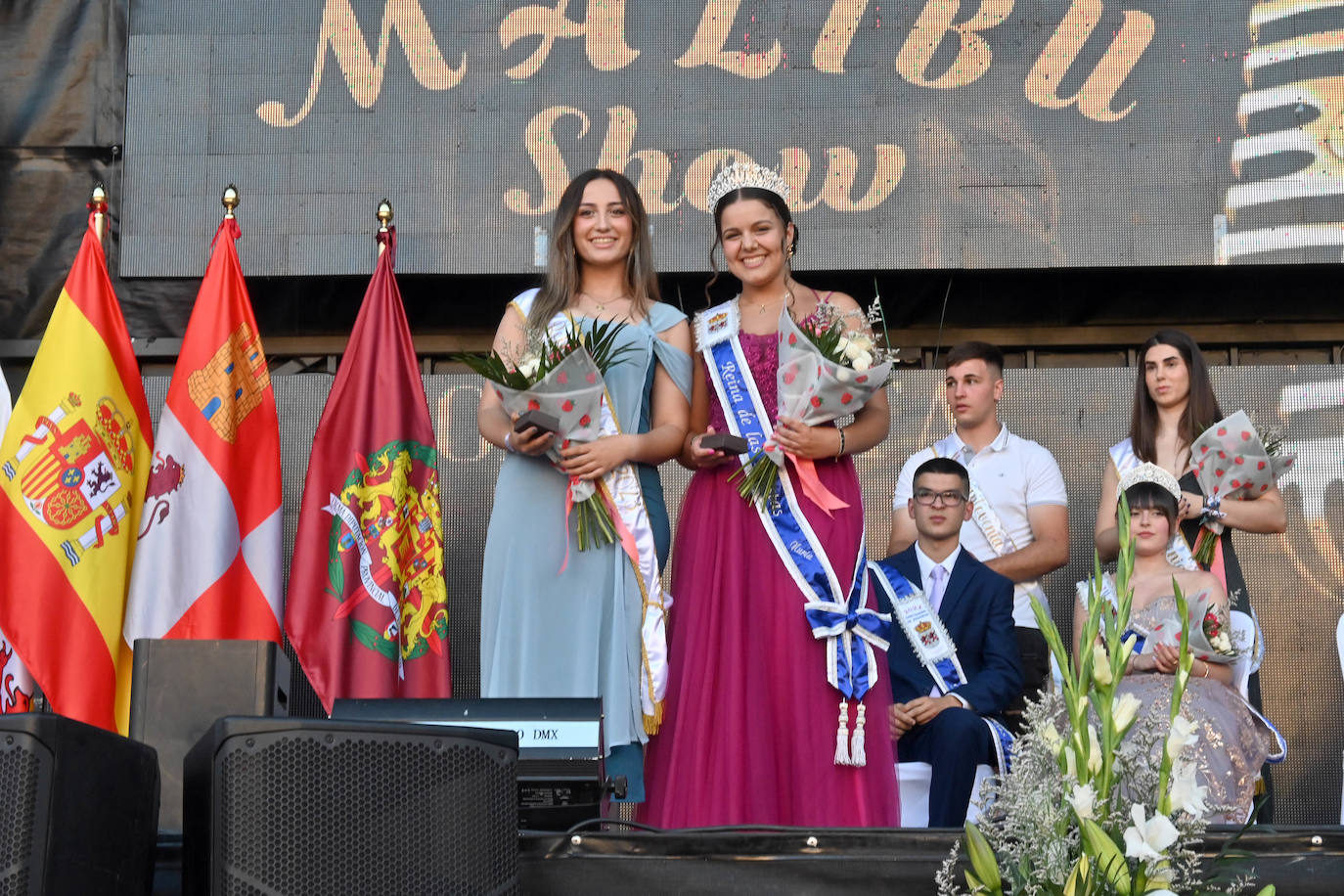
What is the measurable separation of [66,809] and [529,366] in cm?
192

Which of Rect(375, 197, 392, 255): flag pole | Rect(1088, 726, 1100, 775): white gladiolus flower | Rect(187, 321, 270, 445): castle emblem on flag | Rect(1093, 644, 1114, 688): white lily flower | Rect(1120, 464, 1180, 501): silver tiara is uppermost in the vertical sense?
Rect(375, 197, 392, 255): flag pole

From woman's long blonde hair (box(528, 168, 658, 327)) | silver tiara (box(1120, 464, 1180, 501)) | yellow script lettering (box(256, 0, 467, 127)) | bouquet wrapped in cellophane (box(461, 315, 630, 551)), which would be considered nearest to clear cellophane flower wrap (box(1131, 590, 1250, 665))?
silver tiara (box(1120, 464, 1180, 501))

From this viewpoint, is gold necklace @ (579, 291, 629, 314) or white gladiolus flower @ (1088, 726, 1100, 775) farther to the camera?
gold necklace @ (579, 291, 629, 314)

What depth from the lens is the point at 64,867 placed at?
1.65 metres

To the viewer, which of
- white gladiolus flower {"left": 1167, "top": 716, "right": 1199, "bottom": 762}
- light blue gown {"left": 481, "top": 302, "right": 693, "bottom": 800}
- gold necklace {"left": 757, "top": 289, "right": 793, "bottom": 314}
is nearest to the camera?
white gladiolus flower {"left": 1167, "top": 716, "right": 1199, "bottom": 762}

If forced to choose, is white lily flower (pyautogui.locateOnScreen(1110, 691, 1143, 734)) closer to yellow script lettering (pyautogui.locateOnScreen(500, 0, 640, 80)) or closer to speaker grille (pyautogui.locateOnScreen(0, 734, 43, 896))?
speaker grille (pyautogui.locateOnScreen(0, 734, 43, 896))

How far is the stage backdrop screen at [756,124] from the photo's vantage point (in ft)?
17.2

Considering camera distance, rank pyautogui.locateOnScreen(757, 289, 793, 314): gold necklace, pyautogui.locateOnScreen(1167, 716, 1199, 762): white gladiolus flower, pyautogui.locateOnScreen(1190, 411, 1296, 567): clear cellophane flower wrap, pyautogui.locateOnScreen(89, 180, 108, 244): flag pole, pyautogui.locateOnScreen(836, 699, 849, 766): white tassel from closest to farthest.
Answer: pyautogui.locateOnScreen(1167, 716, 1199, 762): white gladiolus flower < pyautogui.locateOnScreen(836, 699, 849, 766): white tassel < pyautogui.locateOnScreen(757, 289, 793, 314): gold necklace < pyautogui.locateOnScreen(1190, 411, 1296, 567): clear cellophane flower wrap < pyautogui.locateOnScreen(89, 180, 108, 244): flag pole

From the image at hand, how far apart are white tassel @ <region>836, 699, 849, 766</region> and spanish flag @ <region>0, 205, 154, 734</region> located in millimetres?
1995

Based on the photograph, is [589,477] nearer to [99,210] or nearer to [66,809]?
[66,809]

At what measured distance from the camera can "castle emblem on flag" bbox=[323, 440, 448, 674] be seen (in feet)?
14.6

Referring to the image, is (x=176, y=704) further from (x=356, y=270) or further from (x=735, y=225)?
(x=356, y=270)

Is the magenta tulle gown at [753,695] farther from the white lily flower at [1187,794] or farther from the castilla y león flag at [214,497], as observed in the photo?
the white lily flower at [1187,794]

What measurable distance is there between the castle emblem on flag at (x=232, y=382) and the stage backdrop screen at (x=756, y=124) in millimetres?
577
